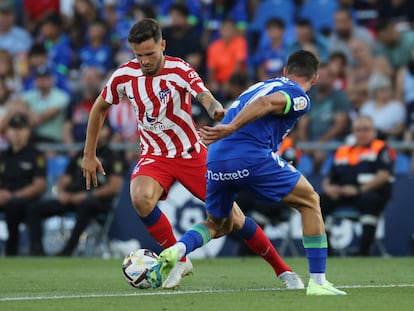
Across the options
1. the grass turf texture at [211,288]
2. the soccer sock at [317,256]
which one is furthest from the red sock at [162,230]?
the soccer sock at [317,256]

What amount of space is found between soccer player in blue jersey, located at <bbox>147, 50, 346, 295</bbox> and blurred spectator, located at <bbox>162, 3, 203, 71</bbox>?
857 centimetres

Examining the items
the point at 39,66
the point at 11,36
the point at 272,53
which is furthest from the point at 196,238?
the point at 11,36

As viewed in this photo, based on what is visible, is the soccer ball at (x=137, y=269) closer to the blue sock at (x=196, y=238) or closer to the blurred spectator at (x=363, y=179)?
the blue sock at (x=196, y=238)

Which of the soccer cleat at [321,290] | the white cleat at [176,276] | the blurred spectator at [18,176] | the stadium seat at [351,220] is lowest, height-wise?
the stadium seat at [351,220]

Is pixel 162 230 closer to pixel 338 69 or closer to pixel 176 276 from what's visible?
pixel 176 276

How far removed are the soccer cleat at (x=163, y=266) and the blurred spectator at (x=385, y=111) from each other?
8.05 meters

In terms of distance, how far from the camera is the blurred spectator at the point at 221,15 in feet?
61.3

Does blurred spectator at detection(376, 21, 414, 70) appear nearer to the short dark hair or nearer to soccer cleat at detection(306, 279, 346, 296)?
the short dark hair

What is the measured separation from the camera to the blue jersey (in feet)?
26.6

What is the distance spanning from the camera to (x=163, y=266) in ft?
26.2

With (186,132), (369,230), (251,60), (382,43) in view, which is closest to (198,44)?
(251,60)

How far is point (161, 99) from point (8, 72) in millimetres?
10365

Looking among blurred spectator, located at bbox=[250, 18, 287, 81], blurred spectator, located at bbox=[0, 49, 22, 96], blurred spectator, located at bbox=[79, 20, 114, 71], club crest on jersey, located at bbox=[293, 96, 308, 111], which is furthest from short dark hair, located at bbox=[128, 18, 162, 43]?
blurred spectator, located at bbox=[0, 49, 22, 96]

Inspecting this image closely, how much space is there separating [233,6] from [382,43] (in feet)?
10.3
